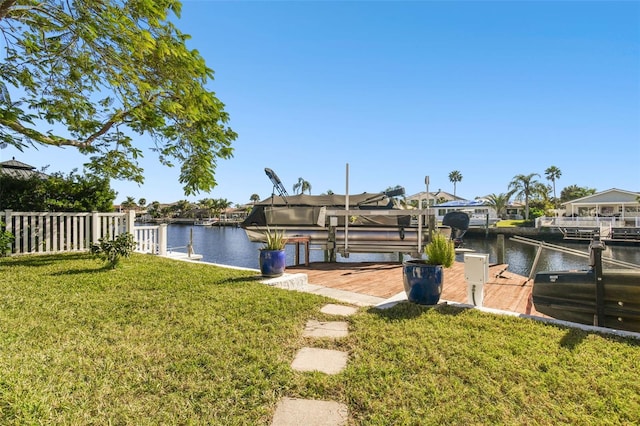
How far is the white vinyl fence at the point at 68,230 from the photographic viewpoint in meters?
8.41

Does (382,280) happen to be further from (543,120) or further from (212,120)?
(543,120)

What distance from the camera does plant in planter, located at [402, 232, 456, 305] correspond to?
4.19 metres

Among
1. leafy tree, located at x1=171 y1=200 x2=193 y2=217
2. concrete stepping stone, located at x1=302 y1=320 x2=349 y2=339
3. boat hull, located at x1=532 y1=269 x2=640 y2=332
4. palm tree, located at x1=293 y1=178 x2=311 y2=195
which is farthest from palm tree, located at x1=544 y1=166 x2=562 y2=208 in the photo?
leafy tree, located at x1=171 y1=200 x2=193 y2=217

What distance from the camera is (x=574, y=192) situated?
201 feet

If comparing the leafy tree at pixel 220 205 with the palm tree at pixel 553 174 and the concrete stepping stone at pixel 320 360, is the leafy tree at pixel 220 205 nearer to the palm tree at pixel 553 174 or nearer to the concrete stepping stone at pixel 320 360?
the palm tree at pixel 553 174

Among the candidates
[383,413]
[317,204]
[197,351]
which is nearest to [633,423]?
[383,413]

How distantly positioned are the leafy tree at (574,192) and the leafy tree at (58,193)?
74983 millimetres

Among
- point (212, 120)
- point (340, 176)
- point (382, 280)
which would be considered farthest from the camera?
point (340, 176)

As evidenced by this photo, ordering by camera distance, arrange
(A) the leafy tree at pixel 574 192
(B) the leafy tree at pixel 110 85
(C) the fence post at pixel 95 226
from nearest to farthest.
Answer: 1. (B) the leafy tree at pixel 110 85
2. (C) the fence post at pixel 95 226
3. (A) the leafy tree at pixel 574 192

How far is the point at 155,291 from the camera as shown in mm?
5008

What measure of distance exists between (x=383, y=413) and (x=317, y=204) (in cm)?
907

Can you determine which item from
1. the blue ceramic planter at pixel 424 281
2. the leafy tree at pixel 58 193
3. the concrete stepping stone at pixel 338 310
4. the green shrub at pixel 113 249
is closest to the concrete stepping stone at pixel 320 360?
the concrete stepping stone at pixel 338 310

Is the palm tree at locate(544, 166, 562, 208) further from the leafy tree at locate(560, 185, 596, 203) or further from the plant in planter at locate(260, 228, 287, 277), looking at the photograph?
the plant in planter at locate(260, 228, 287, 277)

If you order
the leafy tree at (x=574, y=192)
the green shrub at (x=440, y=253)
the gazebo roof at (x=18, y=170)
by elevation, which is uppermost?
the leafy tree at (x=574, y=192)
